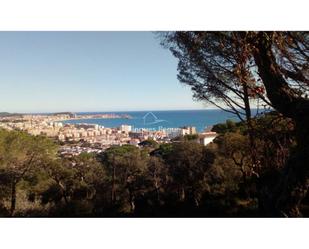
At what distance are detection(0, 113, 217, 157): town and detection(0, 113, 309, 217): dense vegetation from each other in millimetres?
194

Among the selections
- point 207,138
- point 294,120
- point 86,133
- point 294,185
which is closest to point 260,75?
point 294,120

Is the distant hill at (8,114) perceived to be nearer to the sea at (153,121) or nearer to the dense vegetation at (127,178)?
the dense vegetation at (127,178)

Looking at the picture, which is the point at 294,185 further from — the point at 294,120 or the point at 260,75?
the point at 260,75

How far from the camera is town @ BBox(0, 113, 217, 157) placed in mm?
6652

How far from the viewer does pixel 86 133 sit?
765 cm

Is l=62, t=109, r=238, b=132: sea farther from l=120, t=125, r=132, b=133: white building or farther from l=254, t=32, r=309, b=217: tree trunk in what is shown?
l=254, t=32, r=309, b=217: tree trunk

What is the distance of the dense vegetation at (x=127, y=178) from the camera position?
21.4 feet

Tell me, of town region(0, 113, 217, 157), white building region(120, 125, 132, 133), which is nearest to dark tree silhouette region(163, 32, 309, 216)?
town region(0, 113, 217, 157)

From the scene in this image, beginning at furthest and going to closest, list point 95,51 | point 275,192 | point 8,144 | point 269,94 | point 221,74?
→ point 8,144 → point 95,51 → point 221,74 → point 269,94 → point 275,192
